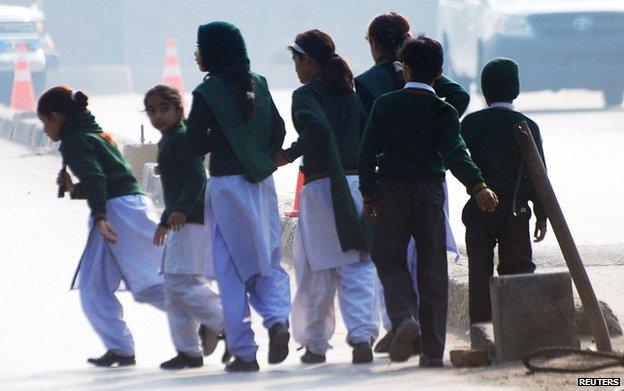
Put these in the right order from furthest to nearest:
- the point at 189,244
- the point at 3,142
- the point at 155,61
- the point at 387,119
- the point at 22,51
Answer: the point at 155,61 → the point at 22,51 → the point at 3,142 → the point at 189,244 → the point at 387,119

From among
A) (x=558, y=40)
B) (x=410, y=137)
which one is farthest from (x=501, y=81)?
(x=558, y=40)

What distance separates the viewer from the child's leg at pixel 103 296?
736cm

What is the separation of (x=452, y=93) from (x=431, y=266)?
2.74 feet

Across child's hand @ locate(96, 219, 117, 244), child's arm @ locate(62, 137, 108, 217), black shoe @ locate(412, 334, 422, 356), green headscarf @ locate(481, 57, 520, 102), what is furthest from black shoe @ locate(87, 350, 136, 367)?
green headscarf @ locate(481, 57, 520, 102)

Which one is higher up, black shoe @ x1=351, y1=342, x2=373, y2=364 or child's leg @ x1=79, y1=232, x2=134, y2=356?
child's leg @ x1=79, y1=232, x2=134, y2=356

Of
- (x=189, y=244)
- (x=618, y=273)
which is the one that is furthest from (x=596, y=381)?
(x=618, y=273)

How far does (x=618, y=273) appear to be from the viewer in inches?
356

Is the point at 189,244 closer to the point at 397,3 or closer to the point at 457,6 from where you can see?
the point at 457,6

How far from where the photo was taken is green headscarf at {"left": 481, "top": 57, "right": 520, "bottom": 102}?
7.04m

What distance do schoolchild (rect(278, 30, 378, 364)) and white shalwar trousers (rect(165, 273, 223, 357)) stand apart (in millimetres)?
350

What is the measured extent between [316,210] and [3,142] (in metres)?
13.2

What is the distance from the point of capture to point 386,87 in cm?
731

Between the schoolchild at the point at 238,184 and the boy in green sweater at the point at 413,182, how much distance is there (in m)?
0.47

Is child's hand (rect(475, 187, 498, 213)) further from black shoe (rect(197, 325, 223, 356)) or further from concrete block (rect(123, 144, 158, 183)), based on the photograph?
concrete block (rect(123, 144, 158, 183))
